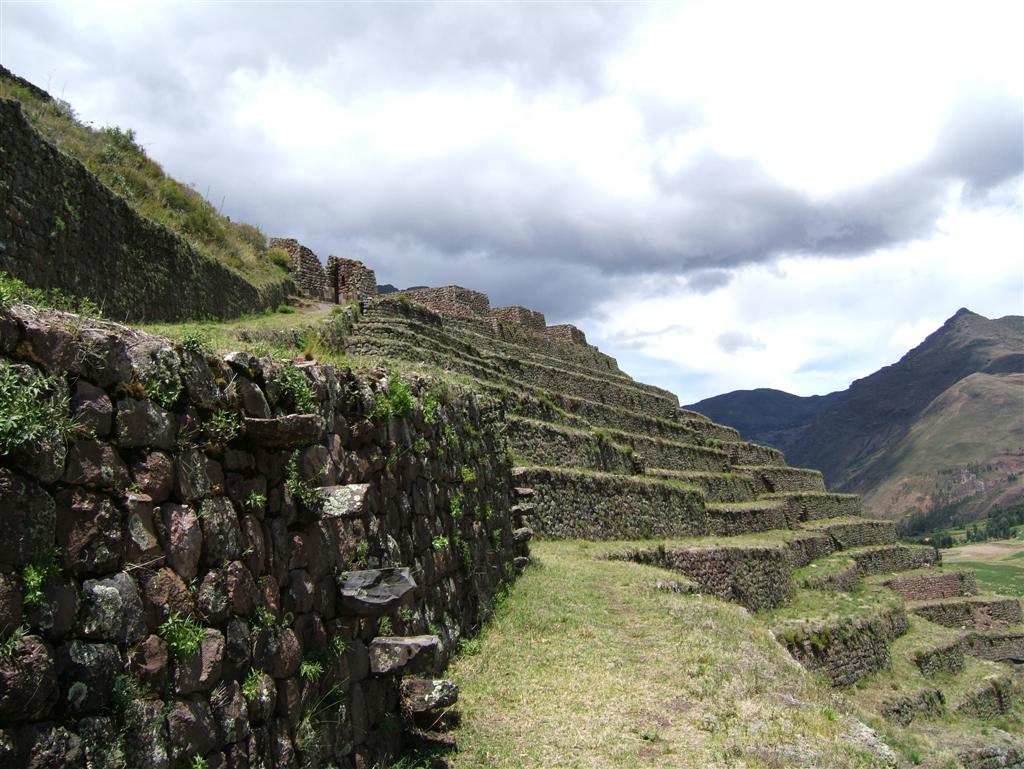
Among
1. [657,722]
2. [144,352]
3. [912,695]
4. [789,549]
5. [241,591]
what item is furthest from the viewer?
[789,549]

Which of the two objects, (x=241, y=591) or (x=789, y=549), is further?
(x=789, y=549)

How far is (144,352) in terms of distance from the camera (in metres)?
3.90

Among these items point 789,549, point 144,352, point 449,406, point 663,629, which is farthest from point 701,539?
point 144,352

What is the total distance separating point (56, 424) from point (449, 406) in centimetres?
647

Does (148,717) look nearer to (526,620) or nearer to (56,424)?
(56,424)

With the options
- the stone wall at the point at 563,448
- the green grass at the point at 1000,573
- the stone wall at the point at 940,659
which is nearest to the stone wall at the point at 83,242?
the stone wall at the point at 563,448

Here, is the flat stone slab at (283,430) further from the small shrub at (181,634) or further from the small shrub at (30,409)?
the small shrub at (30,409)

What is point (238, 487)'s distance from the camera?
14.5ft

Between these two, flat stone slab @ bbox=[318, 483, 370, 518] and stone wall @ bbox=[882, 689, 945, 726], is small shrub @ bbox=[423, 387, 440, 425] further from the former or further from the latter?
stone wall @ bbox=[882, 689, 945, 726]

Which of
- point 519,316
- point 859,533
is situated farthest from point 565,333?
point 859,533

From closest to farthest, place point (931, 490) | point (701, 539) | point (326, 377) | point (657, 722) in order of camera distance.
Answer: point (326, 377) < point (657, 722) < point (701, 539) < point (931, 490)

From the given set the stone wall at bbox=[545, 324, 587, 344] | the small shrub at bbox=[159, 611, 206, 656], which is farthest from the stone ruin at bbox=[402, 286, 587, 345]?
the small shrub at bbox=[159, 611, 206, 656]

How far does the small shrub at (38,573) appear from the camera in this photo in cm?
297

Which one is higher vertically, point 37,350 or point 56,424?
point 37,350
